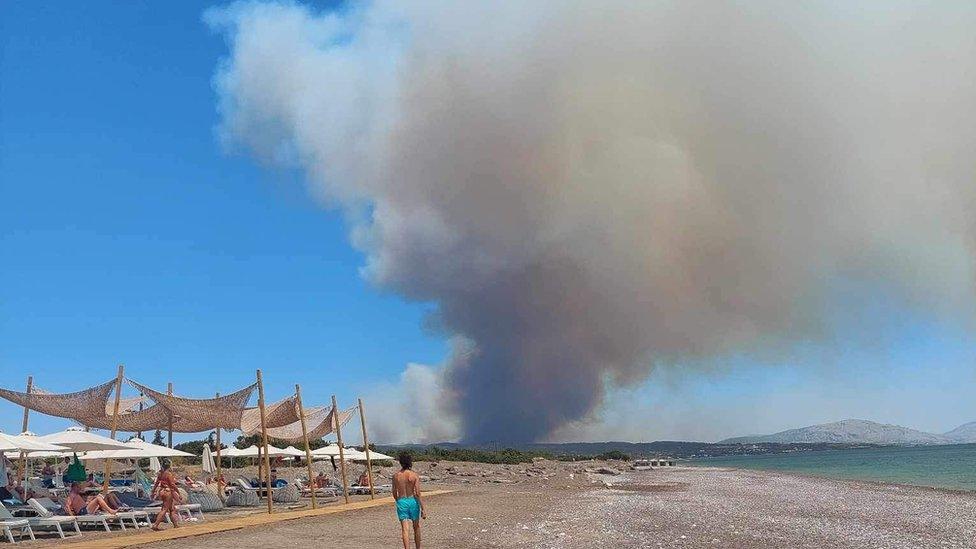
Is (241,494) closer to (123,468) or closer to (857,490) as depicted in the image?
(123,468)

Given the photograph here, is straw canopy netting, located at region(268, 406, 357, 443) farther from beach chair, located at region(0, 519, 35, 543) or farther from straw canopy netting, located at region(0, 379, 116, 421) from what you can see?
beach chair, located at region(0, 519, 35, 543)

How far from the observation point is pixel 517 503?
100.0ft

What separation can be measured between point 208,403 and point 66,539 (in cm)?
798

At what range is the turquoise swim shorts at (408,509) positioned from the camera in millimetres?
13742

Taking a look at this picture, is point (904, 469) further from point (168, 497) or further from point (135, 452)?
point (168, 497)

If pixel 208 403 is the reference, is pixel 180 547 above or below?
below

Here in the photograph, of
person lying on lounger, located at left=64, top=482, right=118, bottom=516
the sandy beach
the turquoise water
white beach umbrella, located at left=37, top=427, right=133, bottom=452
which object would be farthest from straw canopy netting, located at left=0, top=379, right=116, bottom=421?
the turquoise water

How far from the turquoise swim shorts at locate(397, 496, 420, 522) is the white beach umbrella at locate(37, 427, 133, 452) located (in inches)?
470

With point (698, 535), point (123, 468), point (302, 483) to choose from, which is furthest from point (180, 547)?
point (123, 468)

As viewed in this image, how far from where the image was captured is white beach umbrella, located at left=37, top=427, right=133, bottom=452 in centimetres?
2098

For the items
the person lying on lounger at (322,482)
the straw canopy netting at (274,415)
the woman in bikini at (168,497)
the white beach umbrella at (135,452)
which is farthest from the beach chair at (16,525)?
the person lying on lounger at (322,482)

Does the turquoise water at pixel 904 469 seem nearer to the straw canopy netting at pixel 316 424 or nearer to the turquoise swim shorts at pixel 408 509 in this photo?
the straw canopy netting at pixel 316 424

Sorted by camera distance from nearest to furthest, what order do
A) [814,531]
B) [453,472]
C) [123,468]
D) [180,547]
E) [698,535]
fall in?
1. [180,547]
2. [698,535]
3. [814,531]
4. [123,468]
5. [453,472]

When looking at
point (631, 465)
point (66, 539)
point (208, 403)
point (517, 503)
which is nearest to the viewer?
point (66, 539)
